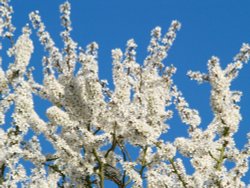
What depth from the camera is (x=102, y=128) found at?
1351 centimetres

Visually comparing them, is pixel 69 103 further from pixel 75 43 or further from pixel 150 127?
pixel 75 43

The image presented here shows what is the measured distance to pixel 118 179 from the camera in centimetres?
1453

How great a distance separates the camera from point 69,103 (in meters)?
13.2

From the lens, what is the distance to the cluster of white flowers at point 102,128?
12750 millimetres

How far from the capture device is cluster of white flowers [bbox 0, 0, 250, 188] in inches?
502

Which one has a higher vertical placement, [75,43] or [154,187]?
[75,43]

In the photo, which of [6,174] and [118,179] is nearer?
[6,174]

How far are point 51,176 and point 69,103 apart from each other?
2.02 m

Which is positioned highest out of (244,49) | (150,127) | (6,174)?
→ (244,49)

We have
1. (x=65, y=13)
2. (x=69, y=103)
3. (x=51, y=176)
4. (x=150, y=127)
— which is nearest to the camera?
(x=150, y=127)

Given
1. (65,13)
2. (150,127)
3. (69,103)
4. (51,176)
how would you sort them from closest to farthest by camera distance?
(150,127), (69,103), (51,176), (65,13)

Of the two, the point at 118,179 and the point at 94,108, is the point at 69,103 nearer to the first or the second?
the point at 94,108

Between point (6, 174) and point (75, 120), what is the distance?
1894 mm

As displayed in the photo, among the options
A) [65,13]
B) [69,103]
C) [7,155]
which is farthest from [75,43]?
[7,155]
